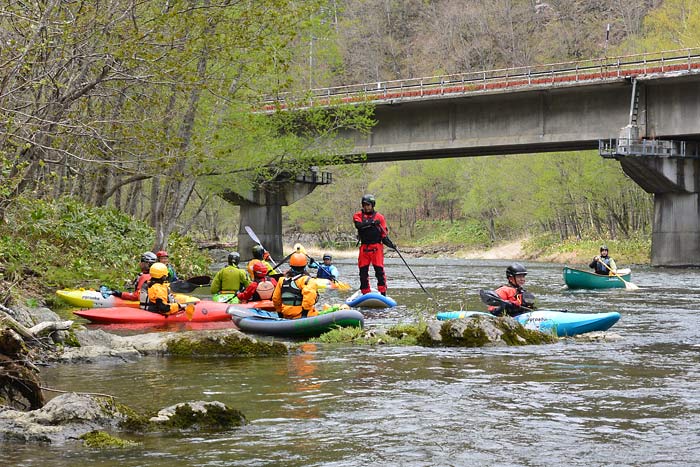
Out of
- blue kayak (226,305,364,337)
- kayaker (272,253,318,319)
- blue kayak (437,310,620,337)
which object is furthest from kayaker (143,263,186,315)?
blue kayak (437,310,620,337)

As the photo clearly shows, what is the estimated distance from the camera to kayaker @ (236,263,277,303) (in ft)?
55.9

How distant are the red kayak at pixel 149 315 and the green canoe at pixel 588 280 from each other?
11982 millimetres

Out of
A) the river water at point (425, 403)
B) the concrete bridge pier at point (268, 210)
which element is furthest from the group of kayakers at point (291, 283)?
the concrete bridge pier at point (268, 210)

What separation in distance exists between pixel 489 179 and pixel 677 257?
25662 millimetres

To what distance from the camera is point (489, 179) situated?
6375 cm

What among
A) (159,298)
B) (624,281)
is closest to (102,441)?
(159,298)

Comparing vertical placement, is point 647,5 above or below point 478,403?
above

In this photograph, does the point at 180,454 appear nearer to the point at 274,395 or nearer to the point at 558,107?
the point at 274,395

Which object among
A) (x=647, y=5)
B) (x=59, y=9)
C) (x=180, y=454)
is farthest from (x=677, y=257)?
(x=647, y=5)

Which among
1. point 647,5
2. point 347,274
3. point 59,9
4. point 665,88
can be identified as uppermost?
Result: point 647,5

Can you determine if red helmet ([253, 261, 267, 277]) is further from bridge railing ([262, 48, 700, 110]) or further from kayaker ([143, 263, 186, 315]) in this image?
bridge railing ([262, 48, 700, 110])

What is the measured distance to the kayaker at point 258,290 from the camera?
17.0 meters

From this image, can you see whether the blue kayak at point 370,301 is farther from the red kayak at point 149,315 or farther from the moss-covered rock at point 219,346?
the moss-covered rock at point 219,346

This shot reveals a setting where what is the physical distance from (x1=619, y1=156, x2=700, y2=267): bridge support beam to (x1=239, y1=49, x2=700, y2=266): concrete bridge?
4 centimetres
